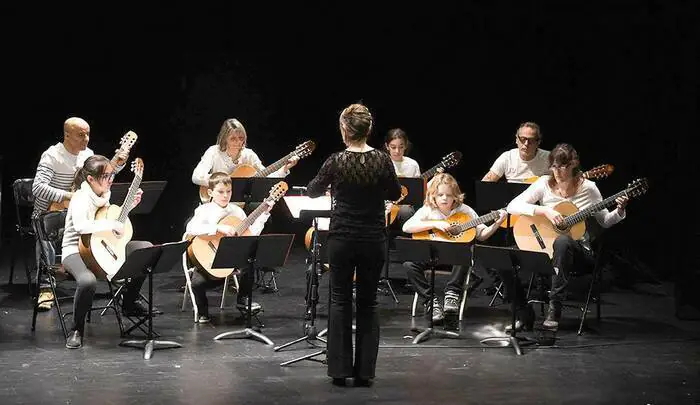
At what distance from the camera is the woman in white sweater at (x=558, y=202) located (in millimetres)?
7594

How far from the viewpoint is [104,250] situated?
720 cm

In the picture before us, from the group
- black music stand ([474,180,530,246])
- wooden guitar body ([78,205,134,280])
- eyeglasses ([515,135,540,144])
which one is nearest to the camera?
wooden guitar body ([78,205,134,280])

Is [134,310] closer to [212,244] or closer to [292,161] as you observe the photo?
[212,244]

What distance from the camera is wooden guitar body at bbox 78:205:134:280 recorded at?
7.14 m

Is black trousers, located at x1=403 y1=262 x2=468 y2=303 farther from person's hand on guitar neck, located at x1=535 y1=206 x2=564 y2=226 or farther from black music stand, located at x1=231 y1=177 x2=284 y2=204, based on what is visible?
black music stand, located at x1=231 y1=177 x2=284 y2=204

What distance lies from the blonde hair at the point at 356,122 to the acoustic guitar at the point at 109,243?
2018mm

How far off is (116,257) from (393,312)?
229cm

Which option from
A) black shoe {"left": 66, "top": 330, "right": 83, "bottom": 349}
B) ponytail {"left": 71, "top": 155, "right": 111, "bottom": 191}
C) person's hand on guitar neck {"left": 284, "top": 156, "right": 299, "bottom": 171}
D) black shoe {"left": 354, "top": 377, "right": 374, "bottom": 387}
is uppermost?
person's hand on guitar neck {"left": 284, "top": 156, "right": 299, "bottom": 171}

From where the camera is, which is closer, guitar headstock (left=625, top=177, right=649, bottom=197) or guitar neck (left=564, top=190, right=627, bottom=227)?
guitar headstock (left=625, top=177, right=649, bottom=197)

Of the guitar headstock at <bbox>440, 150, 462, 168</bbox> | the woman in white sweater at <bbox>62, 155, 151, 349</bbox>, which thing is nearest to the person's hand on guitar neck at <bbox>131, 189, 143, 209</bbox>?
the woman in white sweater at <bbox>62, 155, 151, 349</bbox>

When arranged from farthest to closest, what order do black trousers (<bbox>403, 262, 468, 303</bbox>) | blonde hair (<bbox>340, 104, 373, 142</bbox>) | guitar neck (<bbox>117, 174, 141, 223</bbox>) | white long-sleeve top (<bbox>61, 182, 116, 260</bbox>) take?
black trousers (<bbox>403, 262, 468, 303</bbox>)
guitar neck (<bbox>117, 174, 141, 223</bbox>)
white long-sleeve top (<bbox>61, 182, 116, 260</bbox>)
blonde hair (<bbox>340, 104, 373, 142</bbox>)

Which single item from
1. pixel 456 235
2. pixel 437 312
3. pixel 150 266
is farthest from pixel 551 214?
pixel 150 266

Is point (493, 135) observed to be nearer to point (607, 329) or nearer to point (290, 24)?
point (290, 24)

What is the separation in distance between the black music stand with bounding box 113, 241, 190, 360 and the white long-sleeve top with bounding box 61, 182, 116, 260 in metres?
0.51
